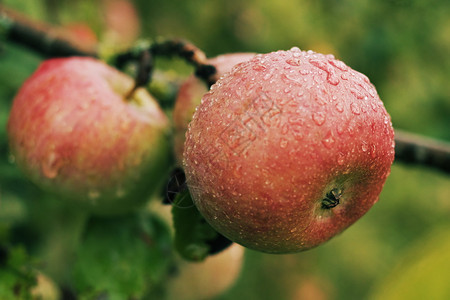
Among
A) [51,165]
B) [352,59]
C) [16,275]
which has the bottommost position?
[16,275]

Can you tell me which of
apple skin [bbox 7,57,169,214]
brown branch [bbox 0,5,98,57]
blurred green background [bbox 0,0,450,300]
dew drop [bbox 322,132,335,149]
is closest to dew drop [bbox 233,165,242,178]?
dew drop [bbox 322,132,335,149]

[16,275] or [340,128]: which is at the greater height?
[340,128]

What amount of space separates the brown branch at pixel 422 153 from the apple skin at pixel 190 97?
469mm

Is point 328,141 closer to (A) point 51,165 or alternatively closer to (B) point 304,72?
(B) point 304,72

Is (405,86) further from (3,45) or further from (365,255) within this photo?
(3,45)

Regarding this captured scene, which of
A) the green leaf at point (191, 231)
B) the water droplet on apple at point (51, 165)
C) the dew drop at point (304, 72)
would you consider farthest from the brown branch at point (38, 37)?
the dew drop at point (304, 72)

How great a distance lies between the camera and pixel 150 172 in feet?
3.23

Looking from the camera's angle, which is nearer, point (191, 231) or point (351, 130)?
point (351, 130)

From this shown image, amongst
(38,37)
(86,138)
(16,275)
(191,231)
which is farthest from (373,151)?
(38,37)

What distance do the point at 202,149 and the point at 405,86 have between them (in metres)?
1.59

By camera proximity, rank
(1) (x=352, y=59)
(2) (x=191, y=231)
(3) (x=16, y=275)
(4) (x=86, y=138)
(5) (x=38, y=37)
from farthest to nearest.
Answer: (1) (x=352, y=59) < (5) (x=38, y=37) < (3) (x=16, y=275) < (4) (x=86, y=138) < (2) (x=191, y=231)

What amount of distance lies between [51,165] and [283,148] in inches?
19.3

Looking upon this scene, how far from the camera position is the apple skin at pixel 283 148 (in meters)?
0.62

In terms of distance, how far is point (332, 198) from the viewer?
667 mm
